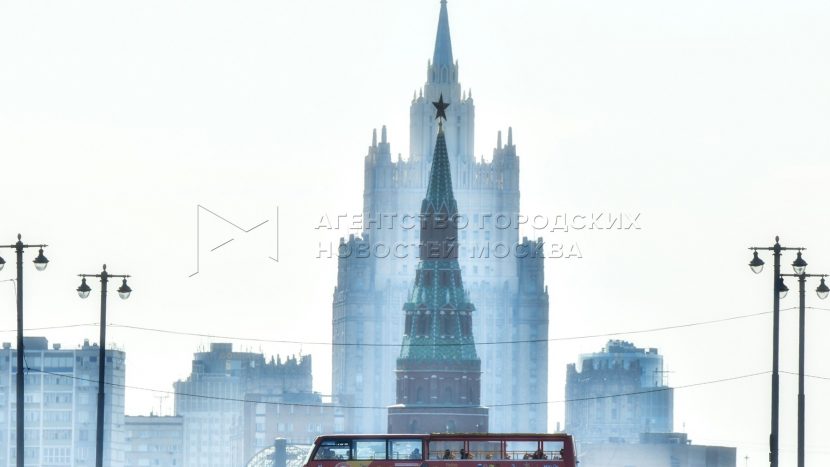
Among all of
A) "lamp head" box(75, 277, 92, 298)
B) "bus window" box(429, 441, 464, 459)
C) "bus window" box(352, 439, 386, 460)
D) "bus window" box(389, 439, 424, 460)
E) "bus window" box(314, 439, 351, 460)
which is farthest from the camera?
"bus window" box(314, 439, 351, 460)

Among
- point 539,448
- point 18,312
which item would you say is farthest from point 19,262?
point 539,448

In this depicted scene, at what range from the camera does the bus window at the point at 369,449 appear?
99.8 meters

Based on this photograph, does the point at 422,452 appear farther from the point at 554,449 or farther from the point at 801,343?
the point at 801,343

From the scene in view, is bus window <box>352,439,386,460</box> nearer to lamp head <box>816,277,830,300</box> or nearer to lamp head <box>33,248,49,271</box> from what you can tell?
lamp head <box>33,248,49,271</box>

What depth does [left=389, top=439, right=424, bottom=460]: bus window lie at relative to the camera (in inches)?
3932

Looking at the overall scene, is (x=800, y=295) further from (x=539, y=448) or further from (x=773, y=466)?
(x=539, y=448)

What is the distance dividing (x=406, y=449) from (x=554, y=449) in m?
5.98

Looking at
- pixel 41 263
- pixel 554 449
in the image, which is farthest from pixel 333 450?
pixel 41 263

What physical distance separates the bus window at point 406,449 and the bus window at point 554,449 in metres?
5.06

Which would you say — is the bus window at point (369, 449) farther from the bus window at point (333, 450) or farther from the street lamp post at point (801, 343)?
the street lamp post at point (801, 343)

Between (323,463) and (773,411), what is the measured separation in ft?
58.9

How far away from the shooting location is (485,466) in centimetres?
10162

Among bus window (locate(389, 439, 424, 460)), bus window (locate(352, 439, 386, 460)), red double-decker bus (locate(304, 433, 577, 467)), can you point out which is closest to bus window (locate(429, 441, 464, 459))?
red double-decker bus (locate(304, 433, 577, 467))

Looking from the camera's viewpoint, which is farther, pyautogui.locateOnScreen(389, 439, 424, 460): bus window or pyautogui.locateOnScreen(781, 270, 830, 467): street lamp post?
pyautogui.locateOnScreen(389, 439, 424, 460): bus window
